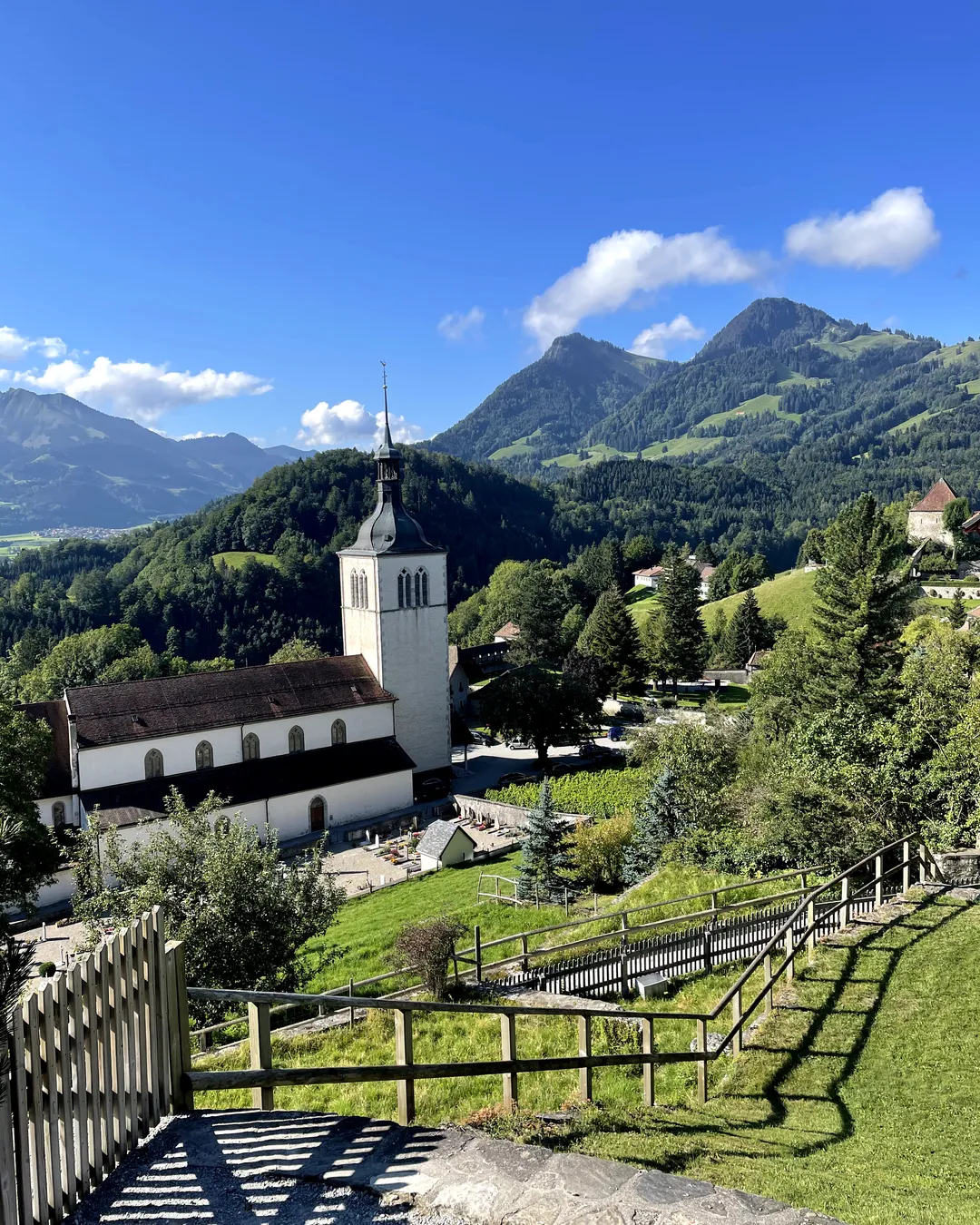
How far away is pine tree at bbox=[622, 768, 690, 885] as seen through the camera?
26500 millimetres

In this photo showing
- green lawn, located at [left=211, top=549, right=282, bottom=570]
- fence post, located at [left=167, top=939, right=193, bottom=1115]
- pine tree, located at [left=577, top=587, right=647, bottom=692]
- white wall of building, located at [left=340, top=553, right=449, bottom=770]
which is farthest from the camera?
green lawn, located at [left=211, top=549, right=282, bottom=570]

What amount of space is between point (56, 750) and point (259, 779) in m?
8.41

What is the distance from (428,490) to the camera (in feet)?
534

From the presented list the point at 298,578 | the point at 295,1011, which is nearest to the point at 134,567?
the point at 298,578

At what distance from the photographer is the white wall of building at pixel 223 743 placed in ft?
115

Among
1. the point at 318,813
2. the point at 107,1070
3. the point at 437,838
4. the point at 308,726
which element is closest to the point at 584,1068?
the point at 107,1070

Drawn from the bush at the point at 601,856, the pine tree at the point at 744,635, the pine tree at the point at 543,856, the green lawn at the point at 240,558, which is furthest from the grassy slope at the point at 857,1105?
the green lawn at the point at 240,558

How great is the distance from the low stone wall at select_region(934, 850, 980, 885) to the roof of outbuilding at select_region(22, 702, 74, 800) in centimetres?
3206

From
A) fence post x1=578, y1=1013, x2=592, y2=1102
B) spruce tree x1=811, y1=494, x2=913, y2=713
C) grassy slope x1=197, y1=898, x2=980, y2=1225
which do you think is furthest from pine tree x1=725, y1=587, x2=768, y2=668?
fence post x1=578, y1=1013, x2=592, y2=1102

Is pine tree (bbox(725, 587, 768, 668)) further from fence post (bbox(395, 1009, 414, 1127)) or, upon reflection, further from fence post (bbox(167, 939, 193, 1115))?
fence post (bbox(167, 939, 193, 1115))

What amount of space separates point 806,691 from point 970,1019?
96.1 feet

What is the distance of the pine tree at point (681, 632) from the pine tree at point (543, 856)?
44956 mm

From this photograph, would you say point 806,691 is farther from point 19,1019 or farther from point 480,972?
point 19,1019

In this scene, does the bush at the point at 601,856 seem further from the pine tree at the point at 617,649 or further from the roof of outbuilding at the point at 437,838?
the pine tree at the point at 617,649
